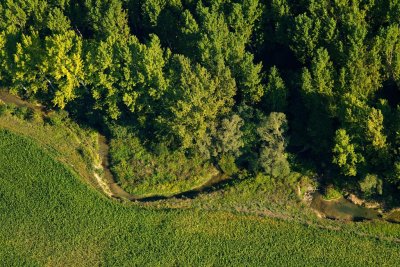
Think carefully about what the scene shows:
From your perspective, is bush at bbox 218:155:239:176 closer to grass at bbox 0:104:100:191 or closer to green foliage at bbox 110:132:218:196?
green foliage at bbox 110:132:218:196

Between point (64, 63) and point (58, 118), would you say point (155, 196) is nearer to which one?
point (58, 118)

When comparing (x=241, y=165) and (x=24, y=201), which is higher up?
(x=241, y=165)

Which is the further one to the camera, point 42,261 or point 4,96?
point 4,96

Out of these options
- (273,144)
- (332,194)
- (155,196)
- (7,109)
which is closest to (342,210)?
(332,194)

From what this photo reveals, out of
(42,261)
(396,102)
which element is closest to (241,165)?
(396,102)

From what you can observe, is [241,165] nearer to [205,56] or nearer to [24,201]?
[205,56]

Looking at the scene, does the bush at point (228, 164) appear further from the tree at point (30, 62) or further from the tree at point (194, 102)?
the tree at point (30, 62)
